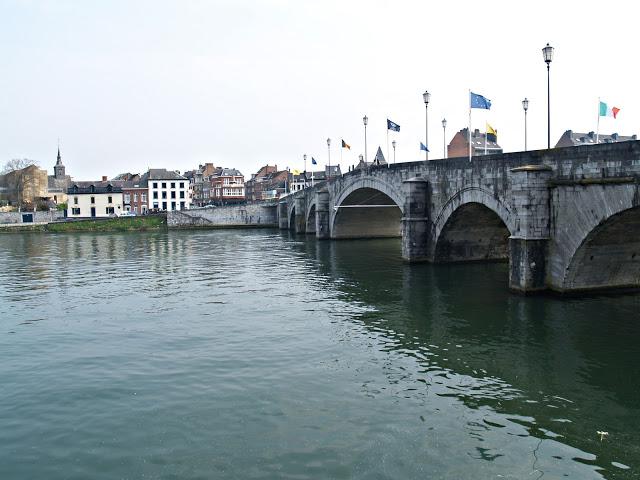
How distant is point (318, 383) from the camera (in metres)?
15.4

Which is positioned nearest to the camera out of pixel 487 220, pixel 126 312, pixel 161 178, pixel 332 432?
pixel 332 432

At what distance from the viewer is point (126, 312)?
24.7m

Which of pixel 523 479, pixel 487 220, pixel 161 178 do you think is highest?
pixel 161 178

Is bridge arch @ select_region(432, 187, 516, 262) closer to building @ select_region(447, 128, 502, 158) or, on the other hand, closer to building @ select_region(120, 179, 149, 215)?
building @ select_region(447, 128, 502, 158)

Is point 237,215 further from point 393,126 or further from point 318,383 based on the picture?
point 318,383

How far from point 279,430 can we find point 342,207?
46.2m

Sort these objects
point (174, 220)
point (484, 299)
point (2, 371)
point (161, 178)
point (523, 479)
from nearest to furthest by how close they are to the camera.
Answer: point (523, 479), point (2, 371), point (484, 299), point (174, 220), point (161, 178)

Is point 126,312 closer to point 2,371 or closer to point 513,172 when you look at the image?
point 2,371

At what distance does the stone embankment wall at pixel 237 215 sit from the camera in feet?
306

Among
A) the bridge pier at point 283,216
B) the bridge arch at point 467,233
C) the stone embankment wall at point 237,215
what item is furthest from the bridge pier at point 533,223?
the stone embankment wall at point 237,215

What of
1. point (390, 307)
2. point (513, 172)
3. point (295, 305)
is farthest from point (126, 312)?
point (513, 172)

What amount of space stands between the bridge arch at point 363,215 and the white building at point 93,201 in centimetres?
5873

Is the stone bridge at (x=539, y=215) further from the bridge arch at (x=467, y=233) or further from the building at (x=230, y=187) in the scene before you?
the building at (x=230, y=187)

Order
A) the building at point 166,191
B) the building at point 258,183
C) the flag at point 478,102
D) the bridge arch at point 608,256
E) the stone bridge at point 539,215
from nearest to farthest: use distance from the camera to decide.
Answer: the stone bridge at point 539,215 < the bridge arch at point 608,256 < the flag at point 478,102 < the building at point 166,191 < the building at point 258,183
